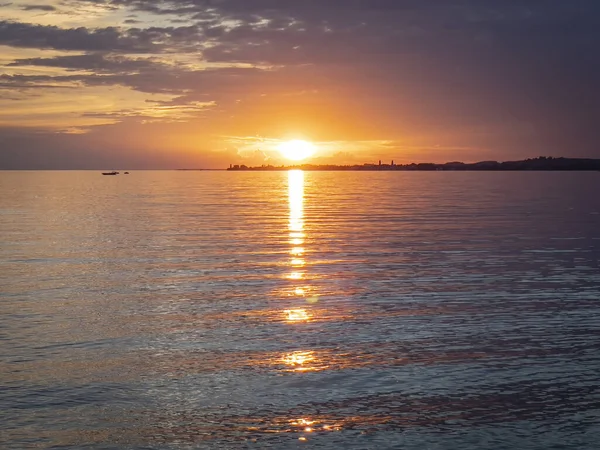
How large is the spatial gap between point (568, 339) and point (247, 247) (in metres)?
25.6

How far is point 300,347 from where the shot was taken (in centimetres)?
2038

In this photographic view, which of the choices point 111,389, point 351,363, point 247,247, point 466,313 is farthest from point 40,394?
point 247,247

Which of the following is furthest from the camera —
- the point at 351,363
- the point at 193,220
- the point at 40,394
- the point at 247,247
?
the point at 193,220

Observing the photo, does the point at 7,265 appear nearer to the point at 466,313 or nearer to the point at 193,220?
the point at 466,313

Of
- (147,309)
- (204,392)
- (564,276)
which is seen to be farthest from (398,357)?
→ (564,276)

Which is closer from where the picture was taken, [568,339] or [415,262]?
[568,339]

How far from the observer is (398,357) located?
19.0 m

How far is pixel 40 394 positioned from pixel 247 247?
27.8 meters

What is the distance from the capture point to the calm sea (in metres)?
14.2

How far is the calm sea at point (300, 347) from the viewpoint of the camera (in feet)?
46.5

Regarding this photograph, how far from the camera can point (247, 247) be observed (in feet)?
143

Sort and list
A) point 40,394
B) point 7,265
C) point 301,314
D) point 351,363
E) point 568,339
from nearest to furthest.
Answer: point 40,394, point 351,363, point 568,339, point 301,314, point 7,265

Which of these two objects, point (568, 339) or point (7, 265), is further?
point (7, 265)

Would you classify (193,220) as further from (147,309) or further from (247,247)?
(147,309)
